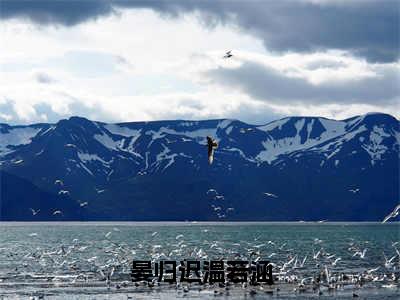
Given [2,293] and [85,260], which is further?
[85,260]

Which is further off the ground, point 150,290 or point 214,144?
point 214,144

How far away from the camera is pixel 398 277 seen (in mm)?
88750

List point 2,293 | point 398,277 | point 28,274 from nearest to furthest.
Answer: point 2,293 → point 398,277 → point 28,274

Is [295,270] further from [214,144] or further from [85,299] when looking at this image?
[214,144]

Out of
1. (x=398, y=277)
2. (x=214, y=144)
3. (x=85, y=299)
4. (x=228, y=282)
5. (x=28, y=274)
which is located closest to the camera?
(x=214, y=144)

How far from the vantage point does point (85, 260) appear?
4518 inches

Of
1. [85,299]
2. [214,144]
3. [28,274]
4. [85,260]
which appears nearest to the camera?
[214,144]

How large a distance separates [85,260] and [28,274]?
20.6m

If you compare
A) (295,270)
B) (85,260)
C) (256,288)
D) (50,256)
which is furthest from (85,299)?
(50,256)

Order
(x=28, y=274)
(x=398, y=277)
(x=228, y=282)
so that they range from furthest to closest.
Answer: (x=28, y=274)
(x=398, y=277)
(x=228, y=282)

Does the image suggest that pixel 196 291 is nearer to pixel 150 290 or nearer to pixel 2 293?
pixel 150 290

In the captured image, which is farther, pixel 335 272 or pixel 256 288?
pixel 335 272

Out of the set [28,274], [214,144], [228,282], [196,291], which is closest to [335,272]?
[228,282]

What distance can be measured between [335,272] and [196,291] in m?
25.5
